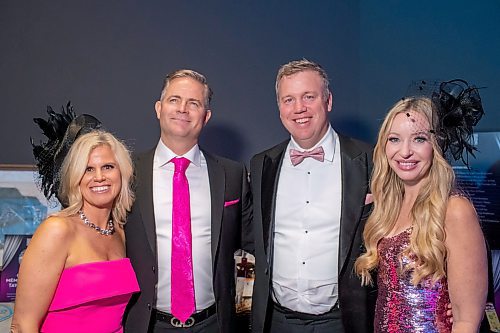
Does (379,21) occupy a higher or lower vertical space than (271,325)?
higher

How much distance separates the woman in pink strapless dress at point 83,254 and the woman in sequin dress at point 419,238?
1070mm

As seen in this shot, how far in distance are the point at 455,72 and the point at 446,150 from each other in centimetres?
111

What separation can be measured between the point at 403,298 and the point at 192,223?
1024 mm

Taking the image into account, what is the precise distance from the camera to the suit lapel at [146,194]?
2266 millimetres

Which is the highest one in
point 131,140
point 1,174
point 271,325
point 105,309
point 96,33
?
point 96,33

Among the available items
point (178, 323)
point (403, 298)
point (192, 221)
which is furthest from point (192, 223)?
point (403, 298)

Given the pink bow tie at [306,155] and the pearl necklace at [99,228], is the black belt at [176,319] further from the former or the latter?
the pink bow tie at [306,155]

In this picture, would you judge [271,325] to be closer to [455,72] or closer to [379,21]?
[455,72]

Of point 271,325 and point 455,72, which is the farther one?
point 455,72

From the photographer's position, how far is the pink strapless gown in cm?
191

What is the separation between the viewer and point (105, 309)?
6.62ft

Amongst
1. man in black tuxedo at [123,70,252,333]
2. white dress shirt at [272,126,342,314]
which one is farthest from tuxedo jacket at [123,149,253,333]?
white dress shirt at [272,126,342,314]

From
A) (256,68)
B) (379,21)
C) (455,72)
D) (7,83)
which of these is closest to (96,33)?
(7,83)

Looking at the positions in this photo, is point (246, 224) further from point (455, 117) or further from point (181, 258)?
point (455, 117)
